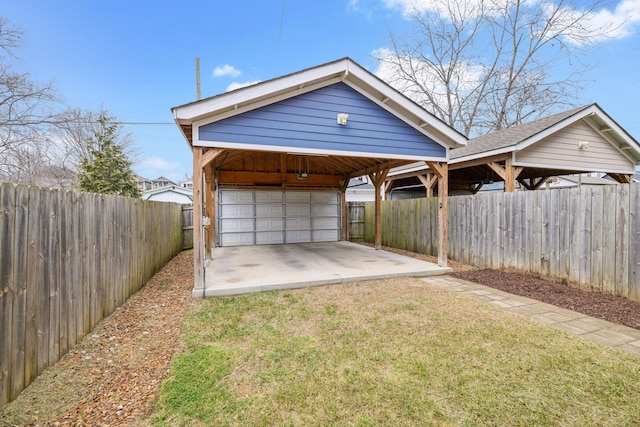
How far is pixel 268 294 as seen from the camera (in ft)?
16.2

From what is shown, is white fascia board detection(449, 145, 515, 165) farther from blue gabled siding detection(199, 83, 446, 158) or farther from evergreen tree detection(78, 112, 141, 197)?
evergreen tree detection(78, 112, 141, 197)

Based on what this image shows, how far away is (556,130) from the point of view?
324 inches

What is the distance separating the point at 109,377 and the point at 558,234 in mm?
6818

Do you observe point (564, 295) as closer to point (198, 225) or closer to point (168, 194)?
point (198, 225)

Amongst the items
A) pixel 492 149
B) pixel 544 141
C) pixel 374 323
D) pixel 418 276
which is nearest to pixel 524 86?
pixel 544 141

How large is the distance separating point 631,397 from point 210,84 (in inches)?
734

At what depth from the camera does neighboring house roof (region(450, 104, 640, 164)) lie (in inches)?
312

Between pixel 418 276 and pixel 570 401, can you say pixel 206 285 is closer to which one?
pixel 418 276

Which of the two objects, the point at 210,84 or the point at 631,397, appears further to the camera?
the point at 210,84

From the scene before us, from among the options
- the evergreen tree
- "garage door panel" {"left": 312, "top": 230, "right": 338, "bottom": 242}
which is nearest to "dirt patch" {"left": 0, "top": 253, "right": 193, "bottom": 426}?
"garage door panel" {"left": 312, "top": 230, "right": 338, "bottom": 242}

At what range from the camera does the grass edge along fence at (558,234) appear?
4332 mm

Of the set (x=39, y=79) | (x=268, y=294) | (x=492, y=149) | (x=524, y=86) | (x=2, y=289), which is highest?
(x=524, y=86)

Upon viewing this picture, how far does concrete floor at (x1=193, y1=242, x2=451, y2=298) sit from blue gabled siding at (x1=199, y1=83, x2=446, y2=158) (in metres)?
2.57

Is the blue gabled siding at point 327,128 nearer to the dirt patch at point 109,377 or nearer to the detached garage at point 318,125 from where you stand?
the detached garage at point 318,125
